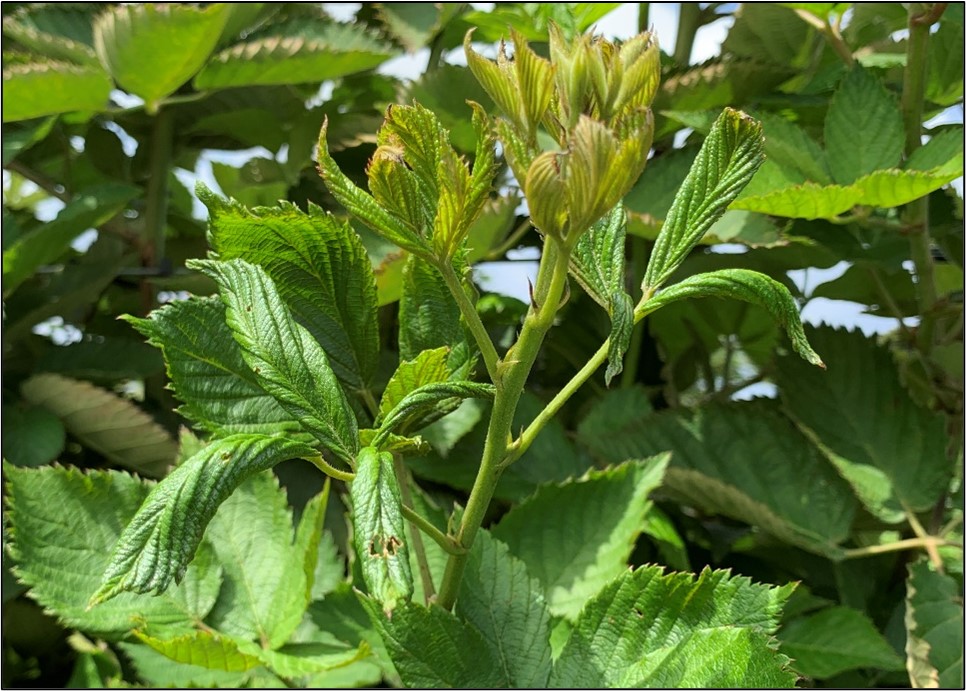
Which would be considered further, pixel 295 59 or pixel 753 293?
pixel 295 59

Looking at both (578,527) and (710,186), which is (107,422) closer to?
(578,527)

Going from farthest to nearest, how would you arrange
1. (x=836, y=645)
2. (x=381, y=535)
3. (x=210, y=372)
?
(x=836, y=645) → (x=210, y=372) → (x=381, y=535)

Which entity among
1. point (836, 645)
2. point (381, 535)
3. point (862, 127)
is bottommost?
point (836, 645)

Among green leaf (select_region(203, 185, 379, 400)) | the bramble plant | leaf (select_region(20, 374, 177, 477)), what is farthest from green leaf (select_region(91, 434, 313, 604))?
leaf (select_region(20, 374, 177, 477))

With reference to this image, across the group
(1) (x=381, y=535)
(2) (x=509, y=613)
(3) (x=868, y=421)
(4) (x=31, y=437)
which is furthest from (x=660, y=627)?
(4) (x=31, y=437)

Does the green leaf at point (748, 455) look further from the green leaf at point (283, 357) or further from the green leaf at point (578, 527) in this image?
the green leaf at point (283, 357)

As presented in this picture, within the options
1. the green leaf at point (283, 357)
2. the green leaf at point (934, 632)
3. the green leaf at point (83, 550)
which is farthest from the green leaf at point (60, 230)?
the green leaf at point (934, 632)

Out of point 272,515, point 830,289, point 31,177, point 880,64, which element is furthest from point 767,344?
point 31,177
